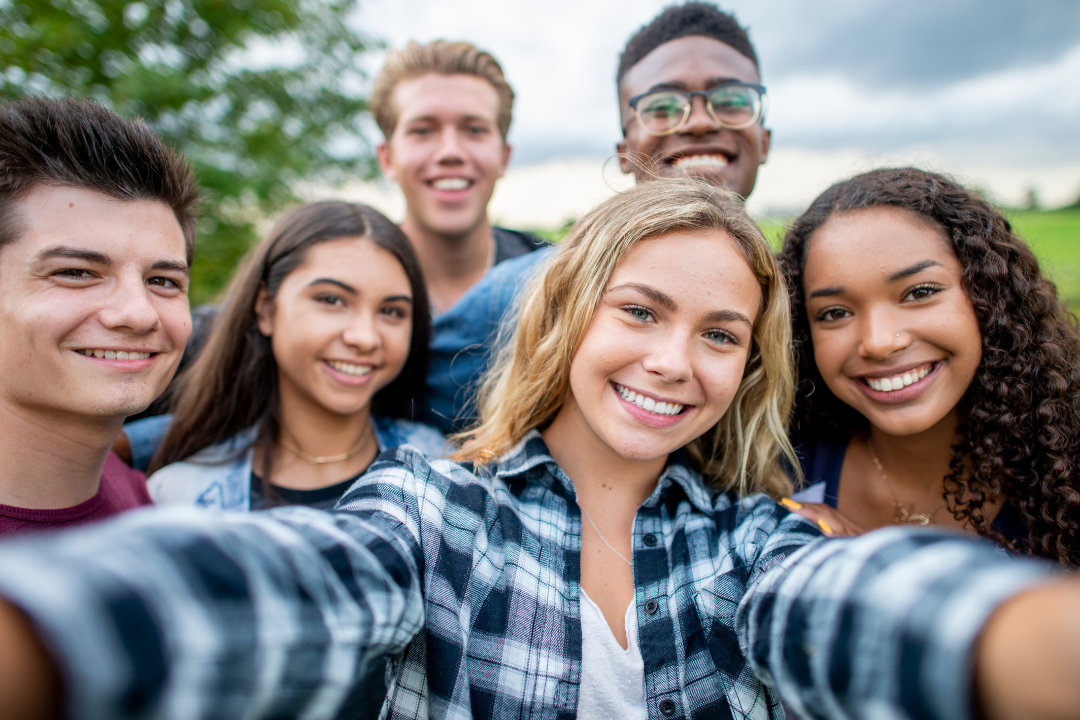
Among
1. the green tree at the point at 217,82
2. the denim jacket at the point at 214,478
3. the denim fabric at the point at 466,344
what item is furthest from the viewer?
the green tree at the point at 217,82

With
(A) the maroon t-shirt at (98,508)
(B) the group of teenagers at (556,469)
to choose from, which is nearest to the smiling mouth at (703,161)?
(B) the group of teenagers at (556,469)

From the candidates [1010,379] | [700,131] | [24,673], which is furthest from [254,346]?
[1010,379]

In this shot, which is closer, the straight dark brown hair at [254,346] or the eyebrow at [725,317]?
the eyebrow at [725,317]

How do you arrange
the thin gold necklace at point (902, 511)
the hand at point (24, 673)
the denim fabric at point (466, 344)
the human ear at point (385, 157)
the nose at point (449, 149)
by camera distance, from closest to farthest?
the hand at point (24, 673) → the thin gold necklace at point (902, 511) → the denim fabric at point (466, 344) → the nose at point (449, 149) → the human ear at point (385, 157)

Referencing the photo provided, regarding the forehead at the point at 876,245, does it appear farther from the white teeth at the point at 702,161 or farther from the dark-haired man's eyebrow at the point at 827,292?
the white teeth at the point at 702,161

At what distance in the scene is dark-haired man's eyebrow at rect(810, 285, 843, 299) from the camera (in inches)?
85.1

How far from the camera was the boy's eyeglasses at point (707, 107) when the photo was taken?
10.4 feet

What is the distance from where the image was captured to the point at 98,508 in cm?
197

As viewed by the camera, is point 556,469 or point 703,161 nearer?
point 556,469

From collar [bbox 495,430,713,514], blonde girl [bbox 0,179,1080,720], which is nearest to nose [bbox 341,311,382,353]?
blonde girl [bbox 0,179,1080,720]

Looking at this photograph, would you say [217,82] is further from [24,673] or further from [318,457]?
[24,673]

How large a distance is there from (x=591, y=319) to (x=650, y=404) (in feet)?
1.05

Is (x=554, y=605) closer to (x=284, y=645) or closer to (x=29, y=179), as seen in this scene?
(x=284, y=645)

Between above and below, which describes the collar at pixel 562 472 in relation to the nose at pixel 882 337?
below
